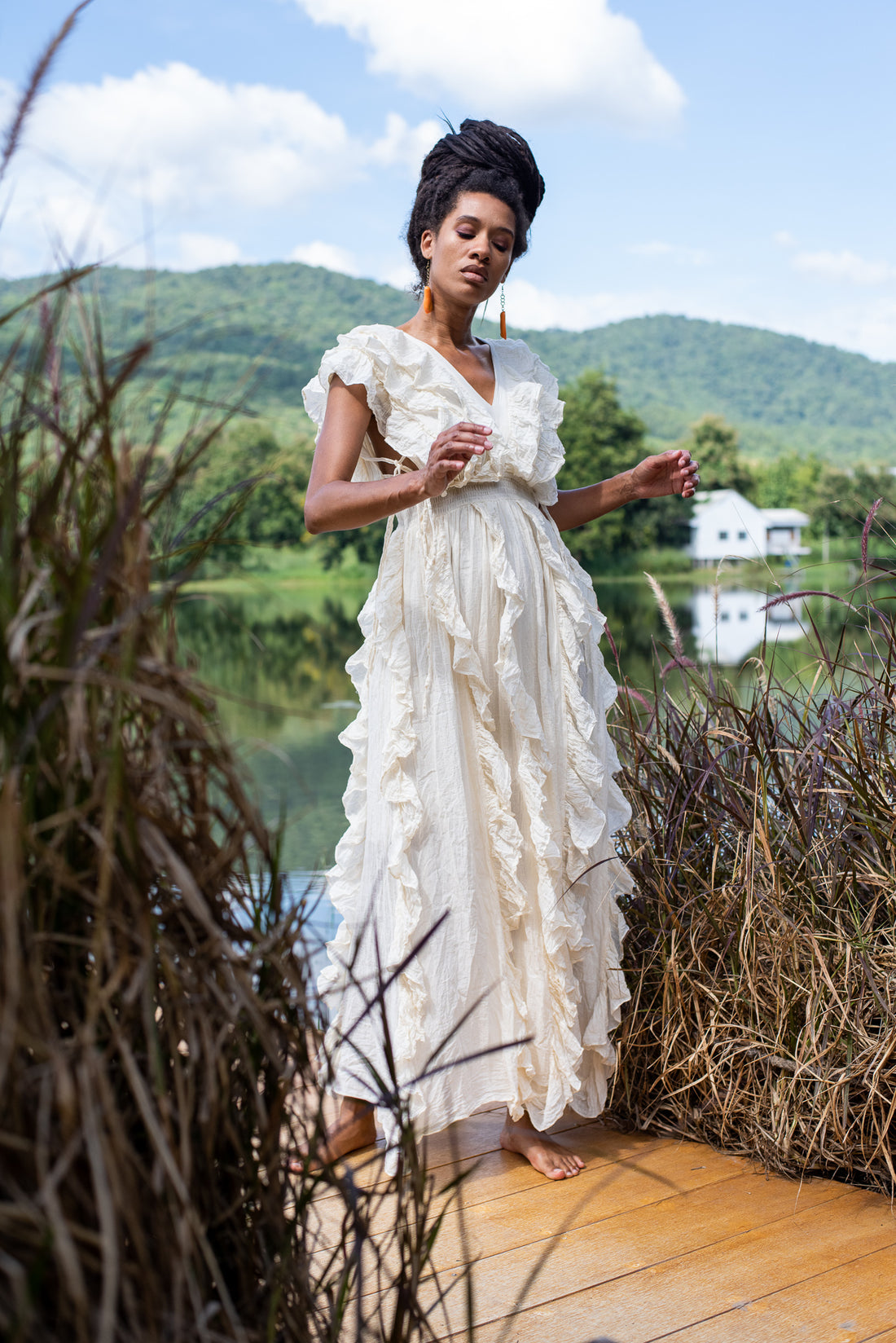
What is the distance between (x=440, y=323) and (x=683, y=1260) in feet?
5.46

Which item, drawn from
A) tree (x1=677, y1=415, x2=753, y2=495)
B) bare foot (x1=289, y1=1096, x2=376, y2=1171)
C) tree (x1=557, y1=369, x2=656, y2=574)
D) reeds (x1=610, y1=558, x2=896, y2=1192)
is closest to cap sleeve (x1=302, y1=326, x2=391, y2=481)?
reeds (x1=610, y1=558, x2=896, y2=1192)

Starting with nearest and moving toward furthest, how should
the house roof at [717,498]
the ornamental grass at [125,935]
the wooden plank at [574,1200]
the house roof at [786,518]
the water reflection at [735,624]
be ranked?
the ornamental grass at [125,935] → the wooden plank at [574,1200] → the water reflection at [735,624] → the house roof at [717,498] → the house roof at [786,518]

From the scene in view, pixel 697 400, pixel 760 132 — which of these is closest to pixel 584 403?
pixel 697 400

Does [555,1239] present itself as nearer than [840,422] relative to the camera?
Yes

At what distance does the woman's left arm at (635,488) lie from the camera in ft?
6.87

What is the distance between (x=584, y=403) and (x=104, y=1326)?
53.9 meters

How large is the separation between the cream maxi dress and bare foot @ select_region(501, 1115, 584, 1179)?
0.06 m

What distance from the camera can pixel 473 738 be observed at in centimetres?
202

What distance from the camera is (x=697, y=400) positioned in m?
78.2

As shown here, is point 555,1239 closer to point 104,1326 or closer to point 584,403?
point 104,1326

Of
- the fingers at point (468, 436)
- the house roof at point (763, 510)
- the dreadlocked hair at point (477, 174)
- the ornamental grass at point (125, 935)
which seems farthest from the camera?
the house roof at point (763, 510)

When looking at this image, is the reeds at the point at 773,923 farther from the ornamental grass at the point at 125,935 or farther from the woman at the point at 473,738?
the ornamental grass at the point at 125,935

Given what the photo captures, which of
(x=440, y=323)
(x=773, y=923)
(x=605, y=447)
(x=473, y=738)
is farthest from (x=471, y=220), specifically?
(x=605, y=447)

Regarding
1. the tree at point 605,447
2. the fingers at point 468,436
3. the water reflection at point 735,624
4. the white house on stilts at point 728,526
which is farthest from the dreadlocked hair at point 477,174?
the white house on stilts at point 728,526
